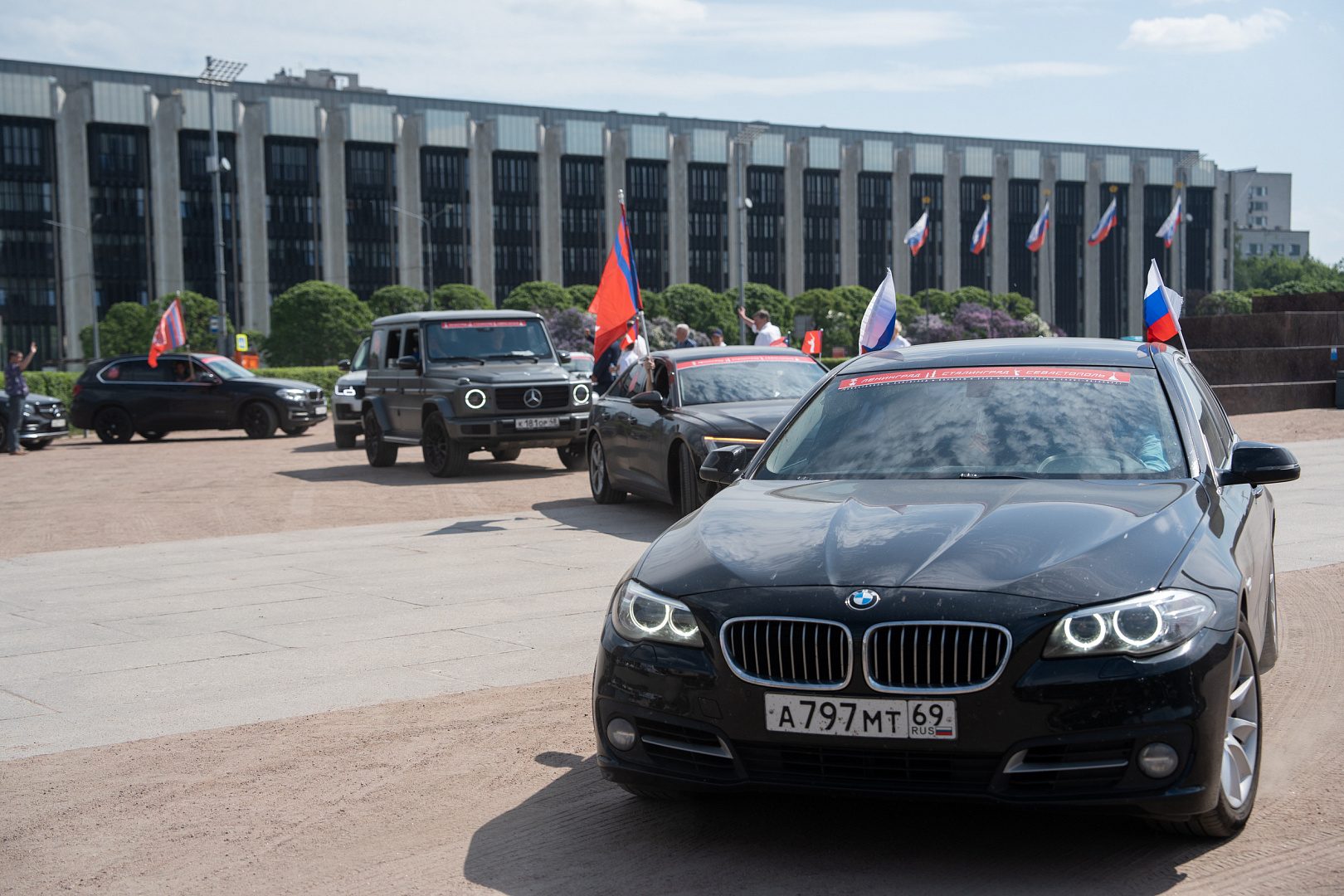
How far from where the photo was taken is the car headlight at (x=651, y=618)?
14.0 ft

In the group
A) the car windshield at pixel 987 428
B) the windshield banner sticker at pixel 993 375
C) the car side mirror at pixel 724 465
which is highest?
the windshield banner sticker at pixel 993 375

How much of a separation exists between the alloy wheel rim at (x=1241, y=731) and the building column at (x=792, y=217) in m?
111

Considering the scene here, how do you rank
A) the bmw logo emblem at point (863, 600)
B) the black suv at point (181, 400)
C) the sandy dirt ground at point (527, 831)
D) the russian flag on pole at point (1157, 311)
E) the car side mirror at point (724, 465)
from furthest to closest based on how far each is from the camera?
the black suv at point (181, 400)
the russian flag on pole at point (1157, 311)
the car side mirror at point (724, 465)
the sandy dirt ground at point (527, 831)
the bmw logo emblem at point (863, 600)

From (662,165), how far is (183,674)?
345 feet

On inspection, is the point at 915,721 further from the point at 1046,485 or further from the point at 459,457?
the point at 459,457

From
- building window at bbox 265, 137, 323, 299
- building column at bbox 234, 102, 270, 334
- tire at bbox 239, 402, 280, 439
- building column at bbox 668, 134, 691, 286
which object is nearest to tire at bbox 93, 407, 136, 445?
tire at bbox 239, 402, 280, 439

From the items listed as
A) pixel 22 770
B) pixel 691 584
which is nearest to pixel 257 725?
pixel 22 770

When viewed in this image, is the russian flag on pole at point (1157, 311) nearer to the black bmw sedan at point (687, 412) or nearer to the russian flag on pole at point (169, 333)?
the black bmw sedan at point (687, 412)

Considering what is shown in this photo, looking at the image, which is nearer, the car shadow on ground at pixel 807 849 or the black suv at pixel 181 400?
the car shadow on ground at pixel 807 849

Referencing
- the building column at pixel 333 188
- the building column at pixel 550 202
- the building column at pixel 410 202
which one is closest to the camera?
the building column at pixel 333 188

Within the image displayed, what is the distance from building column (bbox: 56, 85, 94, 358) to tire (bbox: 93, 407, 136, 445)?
6564 cm

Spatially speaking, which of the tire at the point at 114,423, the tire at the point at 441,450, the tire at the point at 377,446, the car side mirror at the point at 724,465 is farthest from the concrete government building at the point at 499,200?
the car side mirror at the point at 724,465

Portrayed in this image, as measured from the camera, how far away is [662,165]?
361ft

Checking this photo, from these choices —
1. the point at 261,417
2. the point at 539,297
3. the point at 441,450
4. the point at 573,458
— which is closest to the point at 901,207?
the point at 539,297
